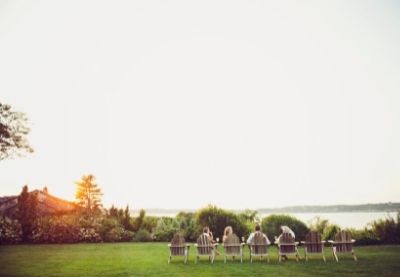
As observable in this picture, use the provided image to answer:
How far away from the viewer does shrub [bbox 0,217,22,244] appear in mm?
17703

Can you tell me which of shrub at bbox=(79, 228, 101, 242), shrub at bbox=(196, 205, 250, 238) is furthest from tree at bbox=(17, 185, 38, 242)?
shrub at bbox=(196, 205, 250, 238)

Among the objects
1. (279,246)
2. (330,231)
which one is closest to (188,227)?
(330,231)

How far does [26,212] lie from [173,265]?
11.6 m

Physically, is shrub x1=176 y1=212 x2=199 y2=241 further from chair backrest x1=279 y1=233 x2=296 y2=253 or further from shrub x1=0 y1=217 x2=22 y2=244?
chair backrest x1=279 y1=233 x2=296 y2=253

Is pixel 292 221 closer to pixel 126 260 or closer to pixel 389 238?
pixel 389 238

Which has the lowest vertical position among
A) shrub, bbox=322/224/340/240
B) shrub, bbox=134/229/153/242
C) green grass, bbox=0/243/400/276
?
green grass, bbox=0/243/400/276

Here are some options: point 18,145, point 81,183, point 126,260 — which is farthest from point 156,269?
point 81,183

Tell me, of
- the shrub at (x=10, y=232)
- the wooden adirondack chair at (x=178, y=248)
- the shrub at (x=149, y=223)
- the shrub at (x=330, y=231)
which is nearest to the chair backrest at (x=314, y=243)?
the wooden adirondack chair at (x=178, y=248)

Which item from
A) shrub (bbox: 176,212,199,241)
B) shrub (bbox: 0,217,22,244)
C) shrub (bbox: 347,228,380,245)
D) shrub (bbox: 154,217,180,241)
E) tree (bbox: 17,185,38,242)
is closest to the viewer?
shrub (bbox: 347,228,380,245)

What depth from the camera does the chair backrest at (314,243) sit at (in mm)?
11367

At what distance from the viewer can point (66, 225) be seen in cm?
1853

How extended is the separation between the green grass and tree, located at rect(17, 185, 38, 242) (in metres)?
4.81

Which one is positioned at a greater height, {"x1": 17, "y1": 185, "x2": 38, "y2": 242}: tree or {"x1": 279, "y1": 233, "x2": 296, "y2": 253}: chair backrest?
{"x1": 17, "y1": 185, "x2": 38, "y2": 242}: tree

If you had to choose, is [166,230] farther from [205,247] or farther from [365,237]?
[365,237]
